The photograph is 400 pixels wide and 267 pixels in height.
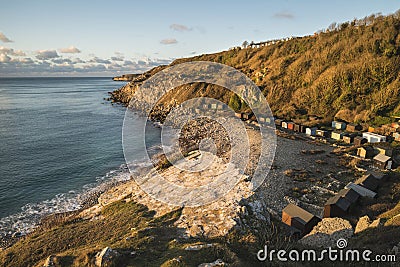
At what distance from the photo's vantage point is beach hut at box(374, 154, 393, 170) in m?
26.1

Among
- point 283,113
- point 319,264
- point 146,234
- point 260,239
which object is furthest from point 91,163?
point 283,113

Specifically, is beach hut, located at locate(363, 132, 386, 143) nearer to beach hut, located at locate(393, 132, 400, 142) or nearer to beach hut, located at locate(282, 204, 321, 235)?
beach hut, located at locate(393, 132, 400, 142)

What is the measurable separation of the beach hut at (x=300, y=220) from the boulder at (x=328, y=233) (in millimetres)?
406

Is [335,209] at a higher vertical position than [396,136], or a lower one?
lower

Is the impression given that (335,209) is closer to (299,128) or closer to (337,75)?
(299,128)

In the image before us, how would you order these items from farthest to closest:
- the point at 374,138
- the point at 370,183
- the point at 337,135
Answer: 1. the point at 337,135
2. the point at 374,138
3. the point at 370,183

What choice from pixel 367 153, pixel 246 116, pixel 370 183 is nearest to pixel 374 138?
pixel 367 153

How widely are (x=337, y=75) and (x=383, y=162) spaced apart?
33801mm

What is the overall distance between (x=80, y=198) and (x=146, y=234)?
14723mm

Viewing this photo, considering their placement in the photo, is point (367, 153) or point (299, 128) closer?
point (367, 153)

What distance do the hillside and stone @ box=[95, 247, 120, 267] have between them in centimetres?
4628

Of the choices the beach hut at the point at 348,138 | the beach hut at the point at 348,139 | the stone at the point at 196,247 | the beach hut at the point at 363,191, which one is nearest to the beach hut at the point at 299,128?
the beach hut at the point at 348,138

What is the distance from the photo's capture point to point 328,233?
15180 mm

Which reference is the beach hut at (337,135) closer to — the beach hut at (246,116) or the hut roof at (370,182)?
the beach hut at (246,116)
